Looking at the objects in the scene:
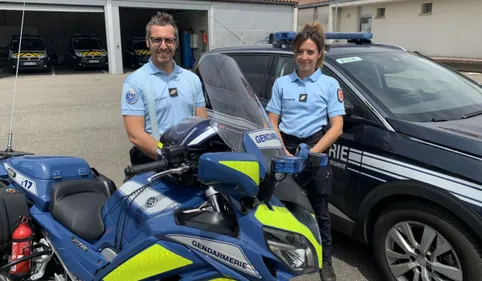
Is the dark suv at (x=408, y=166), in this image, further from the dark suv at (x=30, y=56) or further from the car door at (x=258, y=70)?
the dark suv at (x=30, y=56)

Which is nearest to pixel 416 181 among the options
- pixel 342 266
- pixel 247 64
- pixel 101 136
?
pixel 342 266

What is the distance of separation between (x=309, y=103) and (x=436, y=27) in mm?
23297

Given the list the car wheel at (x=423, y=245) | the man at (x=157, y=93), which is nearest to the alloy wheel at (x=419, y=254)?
the car wheel at (x=423, y=245)

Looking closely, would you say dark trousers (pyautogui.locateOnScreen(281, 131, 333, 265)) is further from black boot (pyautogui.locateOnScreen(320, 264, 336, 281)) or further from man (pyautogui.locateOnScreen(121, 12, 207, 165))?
man (pyautogui.locateOnScreen(121, 12, 207, 165))

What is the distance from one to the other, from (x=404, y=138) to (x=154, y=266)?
1.94 meters

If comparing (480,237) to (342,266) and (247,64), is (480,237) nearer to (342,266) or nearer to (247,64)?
(342,266)

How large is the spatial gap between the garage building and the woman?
51.9ft

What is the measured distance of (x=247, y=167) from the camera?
1.46 meters

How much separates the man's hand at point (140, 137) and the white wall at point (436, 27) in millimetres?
22711

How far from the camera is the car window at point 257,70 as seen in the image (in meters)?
4.12

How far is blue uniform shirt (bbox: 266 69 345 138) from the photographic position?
296cm

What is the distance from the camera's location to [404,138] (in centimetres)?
286

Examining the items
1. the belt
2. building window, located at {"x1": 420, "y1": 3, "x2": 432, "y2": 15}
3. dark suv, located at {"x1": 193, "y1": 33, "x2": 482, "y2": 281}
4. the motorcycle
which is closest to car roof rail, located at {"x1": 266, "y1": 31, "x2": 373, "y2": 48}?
dark suv, located at {"x1": 193, "y1": 33, "x2": 482, "y2": 281}

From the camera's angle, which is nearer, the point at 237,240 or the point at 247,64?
the point at 237,240
